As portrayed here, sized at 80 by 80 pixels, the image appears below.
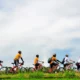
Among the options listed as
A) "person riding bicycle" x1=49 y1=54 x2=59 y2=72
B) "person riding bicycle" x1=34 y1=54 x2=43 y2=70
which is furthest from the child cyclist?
"person riding bicycle" x1=34 y1=54 x2=43 y2=70

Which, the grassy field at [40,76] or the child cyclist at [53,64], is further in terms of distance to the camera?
the child cyclist at [53,64]

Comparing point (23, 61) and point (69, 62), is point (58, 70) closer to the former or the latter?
point (69, 62)

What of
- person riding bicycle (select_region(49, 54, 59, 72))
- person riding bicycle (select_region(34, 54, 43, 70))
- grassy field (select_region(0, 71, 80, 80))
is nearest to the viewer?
grassy field (select_region(0, 71, 80, 80))

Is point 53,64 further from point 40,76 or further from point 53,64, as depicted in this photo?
point 40,76

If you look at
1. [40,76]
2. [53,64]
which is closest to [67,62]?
[53,64]

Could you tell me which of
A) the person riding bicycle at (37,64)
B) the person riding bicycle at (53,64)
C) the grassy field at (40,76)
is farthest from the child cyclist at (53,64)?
the grassy field at (40,76)

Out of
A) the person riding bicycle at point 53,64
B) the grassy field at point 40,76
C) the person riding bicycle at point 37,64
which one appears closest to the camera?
the grassy field at point 40,76

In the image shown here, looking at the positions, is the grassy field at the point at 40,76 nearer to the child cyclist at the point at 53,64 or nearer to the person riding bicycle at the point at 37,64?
the child cyclist at the point at 53,64

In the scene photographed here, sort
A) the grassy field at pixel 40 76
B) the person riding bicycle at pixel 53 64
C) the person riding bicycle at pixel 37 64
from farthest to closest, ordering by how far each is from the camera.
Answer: the person riding bicycle at pixel 37 64 < the person riding bicycle at pixel 53 64 < the grassy field at pixel 40 76

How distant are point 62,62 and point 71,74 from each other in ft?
12.9

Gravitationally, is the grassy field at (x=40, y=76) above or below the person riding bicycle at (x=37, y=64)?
below

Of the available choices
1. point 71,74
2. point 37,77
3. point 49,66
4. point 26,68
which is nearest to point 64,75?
point 71,74

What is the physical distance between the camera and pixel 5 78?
20.6 m

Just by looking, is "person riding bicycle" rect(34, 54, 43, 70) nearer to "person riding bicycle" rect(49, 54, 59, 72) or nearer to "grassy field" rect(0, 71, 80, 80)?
"person riding bicycle" rect(49, 54, 59, 72)
